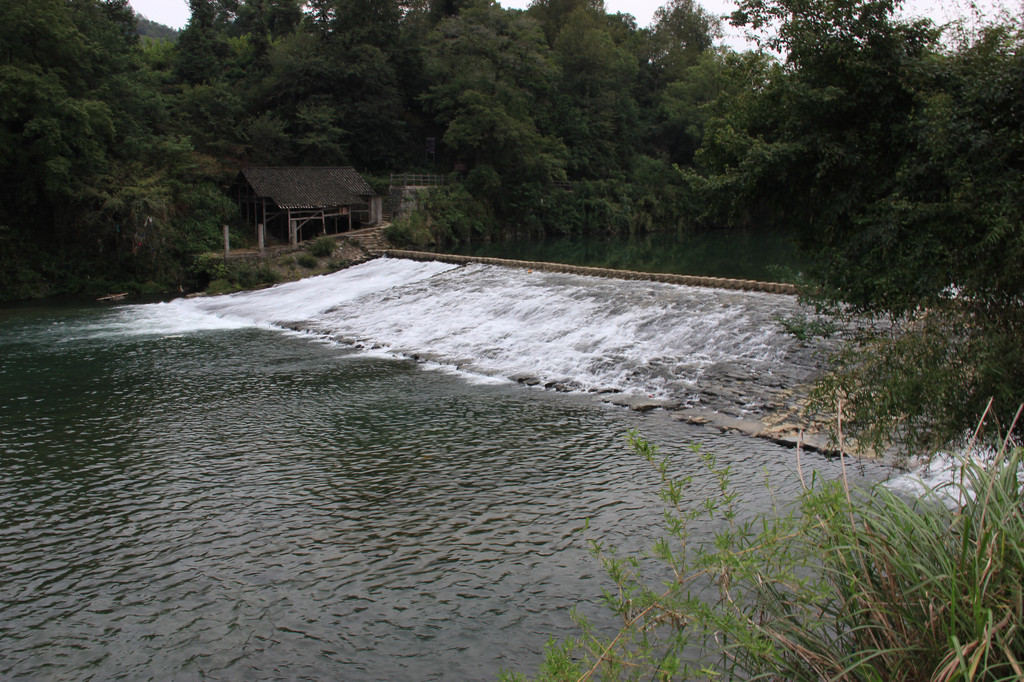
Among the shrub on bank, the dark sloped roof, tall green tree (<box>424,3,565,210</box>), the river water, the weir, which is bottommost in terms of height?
the river water

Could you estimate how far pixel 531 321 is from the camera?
61.1 ft

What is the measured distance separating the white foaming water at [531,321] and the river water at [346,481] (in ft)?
0.30

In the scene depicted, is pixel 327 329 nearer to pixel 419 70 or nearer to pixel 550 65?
pixel 419 70

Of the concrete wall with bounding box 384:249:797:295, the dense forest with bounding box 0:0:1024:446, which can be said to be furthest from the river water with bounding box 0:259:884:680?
the dense forest with bounding box 0:0:1024:446

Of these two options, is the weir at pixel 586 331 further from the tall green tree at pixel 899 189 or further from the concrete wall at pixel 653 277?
the tall green tree at pixel 899 189

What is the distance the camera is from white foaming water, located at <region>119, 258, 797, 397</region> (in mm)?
15008

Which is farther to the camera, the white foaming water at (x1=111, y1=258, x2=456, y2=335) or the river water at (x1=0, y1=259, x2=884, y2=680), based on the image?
the white foaming water at (x1=111, y1=258, x2=456, y2=335)

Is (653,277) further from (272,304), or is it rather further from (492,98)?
(492,98)

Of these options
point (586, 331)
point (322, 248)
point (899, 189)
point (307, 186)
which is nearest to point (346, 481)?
point (899, 189)

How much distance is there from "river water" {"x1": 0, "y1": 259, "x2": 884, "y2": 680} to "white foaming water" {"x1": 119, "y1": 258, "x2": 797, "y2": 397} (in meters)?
0.09

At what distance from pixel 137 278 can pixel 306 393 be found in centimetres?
1812

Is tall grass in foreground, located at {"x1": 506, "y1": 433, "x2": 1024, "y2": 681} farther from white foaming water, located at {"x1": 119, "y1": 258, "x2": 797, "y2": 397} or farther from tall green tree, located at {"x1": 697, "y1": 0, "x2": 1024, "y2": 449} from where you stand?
white foaming water, located at {"x1": 119, "y1": 258, "x2": 797, "y2": 397}

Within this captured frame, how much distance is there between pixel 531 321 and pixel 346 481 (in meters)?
9.00

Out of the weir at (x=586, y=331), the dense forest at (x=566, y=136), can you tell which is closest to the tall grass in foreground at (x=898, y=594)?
the dense forest at (x=566, y=136)
